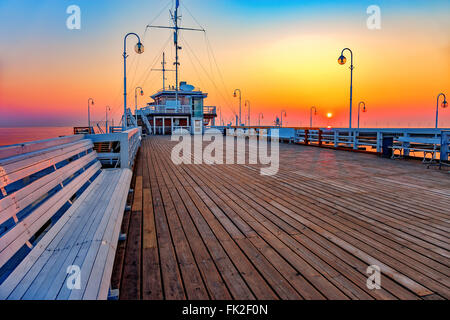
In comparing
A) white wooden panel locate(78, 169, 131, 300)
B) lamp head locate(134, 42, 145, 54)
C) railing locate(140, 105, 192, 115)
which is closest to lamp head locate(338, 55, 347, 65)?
lamp head locate(134, 42, 145, 54)

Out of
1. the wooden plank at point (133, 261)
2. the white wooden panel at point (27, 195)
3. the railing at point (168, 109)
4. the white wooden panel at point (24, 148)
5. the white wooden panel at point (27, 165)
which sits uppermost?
the railing at point (168, 109)

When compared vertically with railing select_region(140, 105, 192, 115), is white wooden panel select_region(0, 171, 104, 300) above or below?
below

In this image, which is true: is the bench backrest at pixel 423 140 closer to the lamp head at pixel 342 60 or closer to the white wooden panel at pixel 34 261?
the lamp head at pixel 342 60

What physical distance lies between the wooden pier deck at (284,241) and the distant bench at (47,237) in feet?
1.24

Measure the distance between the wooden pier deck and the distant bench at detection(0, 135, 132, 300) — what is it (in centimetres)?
38

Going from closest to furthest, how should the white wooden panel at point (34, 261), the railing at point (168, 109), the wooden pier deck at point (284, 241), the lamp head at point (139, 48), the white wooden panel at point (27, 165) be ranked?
the white wooden panel at point (34, 261) < the white wooden panel at point (27, 165) < the wooden pier deck at point (284, 241) < the lamp head at point (139, 48) < the railing at point (168, 109)

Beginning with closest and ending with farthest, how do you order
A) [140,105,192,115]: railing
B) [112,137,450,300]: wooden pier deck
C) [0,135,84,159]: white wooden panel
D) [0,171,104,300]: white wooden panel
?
[0,171,104,300]: white wooden panel < [0,135,84,159]: white wooden panel < [112,137,450,300]: wooden pier deck < [140,105,192,115]: railing

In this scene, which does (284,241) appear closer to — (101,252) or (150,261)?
(150,261)

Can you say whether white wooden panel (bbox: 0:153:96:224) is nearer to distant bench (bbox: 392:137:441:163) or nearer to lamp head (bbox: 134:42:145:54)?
distant bench (bbox: 392:137:441:163)

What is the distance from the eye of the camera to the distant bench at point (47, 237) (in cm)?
157

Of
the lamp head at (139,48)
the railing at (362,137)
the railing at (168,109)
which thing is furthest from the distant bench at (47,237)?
the railing at (168,109)

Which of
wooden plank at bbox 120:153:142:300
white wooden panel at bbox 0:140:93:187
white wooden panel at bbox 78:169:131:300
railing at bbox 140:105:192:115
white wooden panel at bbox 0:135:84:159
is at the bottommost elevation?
wooden plank at bbox 120:153:142:300

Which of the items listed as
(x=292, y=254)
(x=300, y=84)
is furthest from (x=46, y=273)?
(x=300, y=84)

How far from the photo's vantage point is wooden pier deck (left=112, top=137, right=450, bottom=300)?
216 cm
